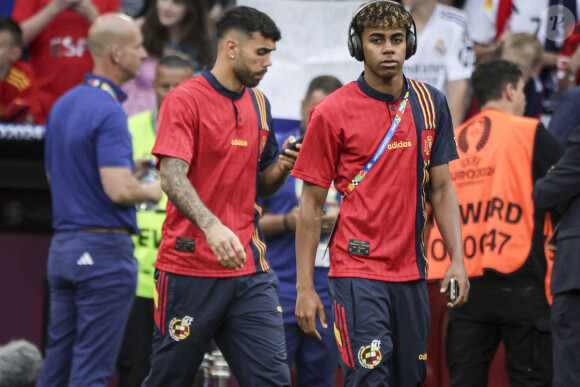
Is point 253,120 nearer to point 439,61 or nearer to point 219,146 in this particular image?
point 219,146

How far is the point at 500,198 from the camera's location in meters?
6.16

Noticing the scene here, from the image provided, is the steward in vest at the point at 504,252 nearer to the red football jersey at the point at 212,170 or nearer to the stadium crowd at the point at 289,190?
the stadium crowd at the point at 289,190

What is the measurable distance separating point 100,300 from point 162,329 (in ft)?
3.78

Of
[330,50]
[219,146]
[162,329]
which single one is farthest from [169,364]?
[330,50]

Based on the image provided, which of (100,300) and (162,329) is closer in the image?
(162,329)

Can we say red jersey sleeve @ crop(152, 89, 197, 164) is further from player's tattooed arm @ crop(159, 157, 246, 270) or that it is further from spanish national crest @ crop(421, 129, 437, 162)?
spanish national crest @ crop(421, 129, 437, 162)

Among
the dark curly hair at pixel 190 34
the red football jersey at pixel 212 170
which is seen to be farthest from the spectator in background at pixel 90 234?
the dark curly hair at pixel 190 34

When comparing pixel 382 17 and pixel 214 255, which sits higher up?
pixel 382 17

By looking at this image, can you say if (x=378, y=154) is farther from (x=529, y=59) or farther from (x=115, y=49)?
(x=529, y=59)

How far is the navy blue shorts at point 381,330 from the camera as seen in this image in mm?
4438

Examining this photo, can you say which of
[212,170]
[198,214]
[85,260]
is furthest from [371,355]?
[85,260]

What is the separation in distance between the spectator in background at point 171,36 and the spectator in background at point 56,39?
536 millimetres

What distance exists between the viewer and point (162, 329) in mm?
4996

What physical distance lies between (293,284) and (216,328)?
5.07ft
